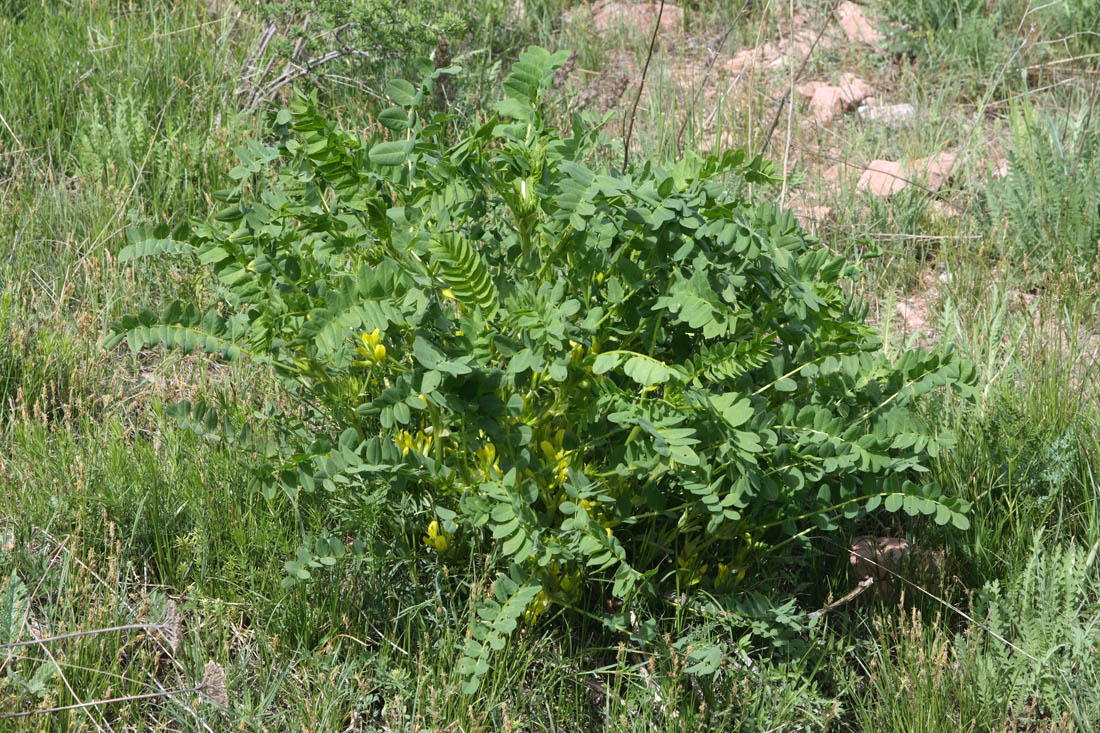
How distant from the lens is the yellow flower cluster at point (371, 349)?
7.34 ft

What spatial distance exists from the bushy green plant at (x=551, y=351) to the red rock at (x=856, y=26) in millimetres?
3426

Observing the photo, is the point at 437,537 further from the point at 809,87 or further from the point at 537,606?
the point at 809,87

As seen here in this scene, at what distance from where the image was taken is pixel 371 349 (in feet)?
7.38

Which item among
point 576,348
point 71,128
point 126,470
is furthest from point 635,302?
point 71,128

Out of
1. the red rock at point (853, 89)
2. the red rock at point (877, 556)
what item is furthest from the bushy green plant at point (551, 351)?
the red rock at point (853, 89)

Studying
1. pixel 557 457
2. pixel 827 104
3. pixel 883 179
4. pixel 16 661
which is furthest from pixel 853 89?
pixel 16 661

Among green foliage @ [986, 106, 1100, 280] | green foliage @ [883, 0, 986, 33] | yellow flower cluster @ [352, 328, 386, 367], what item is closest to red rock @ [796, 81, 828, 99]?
green foliage @ [883, 0, 986, 33]

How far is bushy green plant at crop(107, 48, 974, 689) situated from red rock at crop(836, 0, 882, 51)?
343cm

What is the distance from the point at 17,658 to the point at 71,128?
258cm

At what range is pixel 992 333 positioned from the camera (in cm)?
309

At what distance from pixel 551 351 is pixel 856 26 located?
13.4ft

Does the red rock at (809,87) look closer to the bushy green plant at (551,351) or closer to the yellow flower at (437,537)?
the bushy green plant at (551,351)

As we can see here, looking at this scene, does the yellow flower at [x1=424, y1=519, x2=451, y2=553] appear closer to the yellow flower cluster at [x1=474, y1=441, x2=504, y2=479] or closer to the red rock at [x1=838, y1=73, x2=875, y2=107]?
the yellow flower cluster at [x1=474, y1=441, x2=504, y2=479]

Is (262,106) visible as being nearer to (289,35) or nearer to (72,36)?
(289,35)
